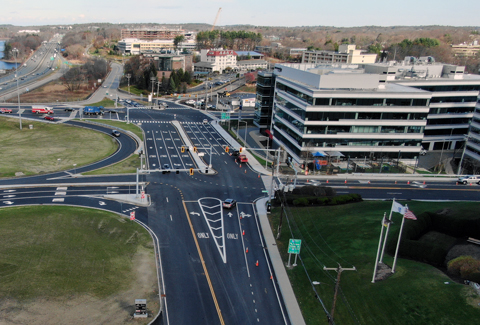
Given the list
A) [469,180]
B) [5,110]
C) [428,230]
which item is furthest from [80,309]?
[5,110]

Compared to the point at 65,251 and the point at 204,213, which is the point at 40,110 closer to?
the point at 204,213

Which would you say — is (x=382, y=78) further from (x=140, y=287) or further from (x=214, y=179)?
(x=140, y=287)

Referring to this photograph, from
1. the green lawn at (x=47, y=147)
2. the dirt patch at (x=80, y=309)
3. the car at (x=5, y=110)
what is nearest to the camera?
the dirt patch at (x=80, y=309)

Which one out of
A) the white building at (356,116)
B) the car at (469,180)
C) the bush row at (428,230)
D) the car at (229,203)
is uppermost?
the white building at (356,116)

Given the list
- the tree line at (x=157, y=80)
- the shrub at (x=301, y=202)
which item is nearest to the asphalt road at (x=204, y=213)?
the shrub at (x=301, y=202)

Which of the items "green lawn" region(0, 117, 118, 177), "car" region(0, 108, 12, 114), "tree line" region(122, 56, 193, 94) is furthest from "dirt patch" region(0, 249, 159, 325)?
"tree line" region(122, 56, 193, 94)

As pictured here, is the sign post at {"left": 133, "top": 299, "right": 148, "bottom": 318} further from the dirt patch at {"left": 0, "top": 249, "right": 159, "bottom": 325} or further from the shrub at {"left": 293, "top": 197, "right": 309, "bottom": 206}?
the shrub at {"left": 293, "top": 197, "right": 309, "bottom": 206}

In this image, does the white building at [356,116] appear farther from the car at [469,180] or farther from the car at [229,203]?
the car at [229,203]

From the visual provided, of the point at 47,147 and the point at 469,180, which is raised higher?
the point at 469,180
